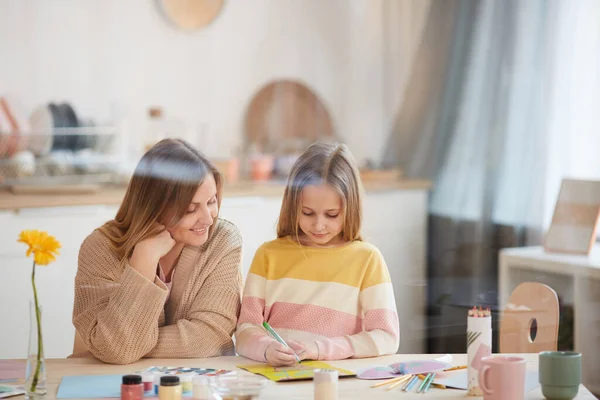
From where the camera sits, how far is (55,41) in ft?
8.26

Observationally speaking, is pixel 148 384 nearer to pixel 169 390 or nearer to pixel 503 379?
pixel 169 390

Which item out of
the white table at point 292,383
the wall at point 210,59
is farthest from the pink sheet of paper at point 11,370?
the wall at point 210,59

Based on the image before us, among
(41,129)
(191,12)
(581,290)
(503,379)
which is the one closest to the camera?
(503,379)

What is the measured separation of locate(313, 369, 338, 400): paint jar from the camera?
1.19 metres

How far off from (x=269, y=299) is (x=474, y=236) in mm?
1401

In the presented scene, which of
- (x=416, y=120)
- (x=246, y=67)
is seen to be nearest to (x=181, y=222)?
(x=246, y=67)

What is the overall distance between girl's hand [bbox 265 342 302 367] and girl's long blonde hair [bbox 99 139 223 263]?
0.31 metres

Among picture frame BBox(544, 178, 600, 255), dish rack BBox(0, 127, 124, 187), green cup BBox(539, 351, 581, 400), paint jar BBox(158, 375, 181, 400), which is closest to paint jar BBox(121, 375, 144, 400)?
paint jar BBox(158, 375, 181, 400)

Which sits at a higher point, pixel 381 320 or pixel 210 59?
pixel 210 59

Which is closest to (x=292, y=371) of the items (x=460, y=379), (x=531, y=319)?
(x=460, y=379)

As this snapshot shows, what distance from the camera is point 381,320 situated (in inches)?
59.5

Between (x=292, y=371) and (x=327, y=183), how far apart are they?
1.22 feet

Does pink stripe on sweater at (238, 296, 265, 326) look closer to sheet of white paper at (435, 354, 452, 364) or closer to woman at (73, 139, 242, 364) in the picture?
woman at (73, 139, 242, 364)

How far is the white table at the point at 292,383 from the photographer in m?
1.26
